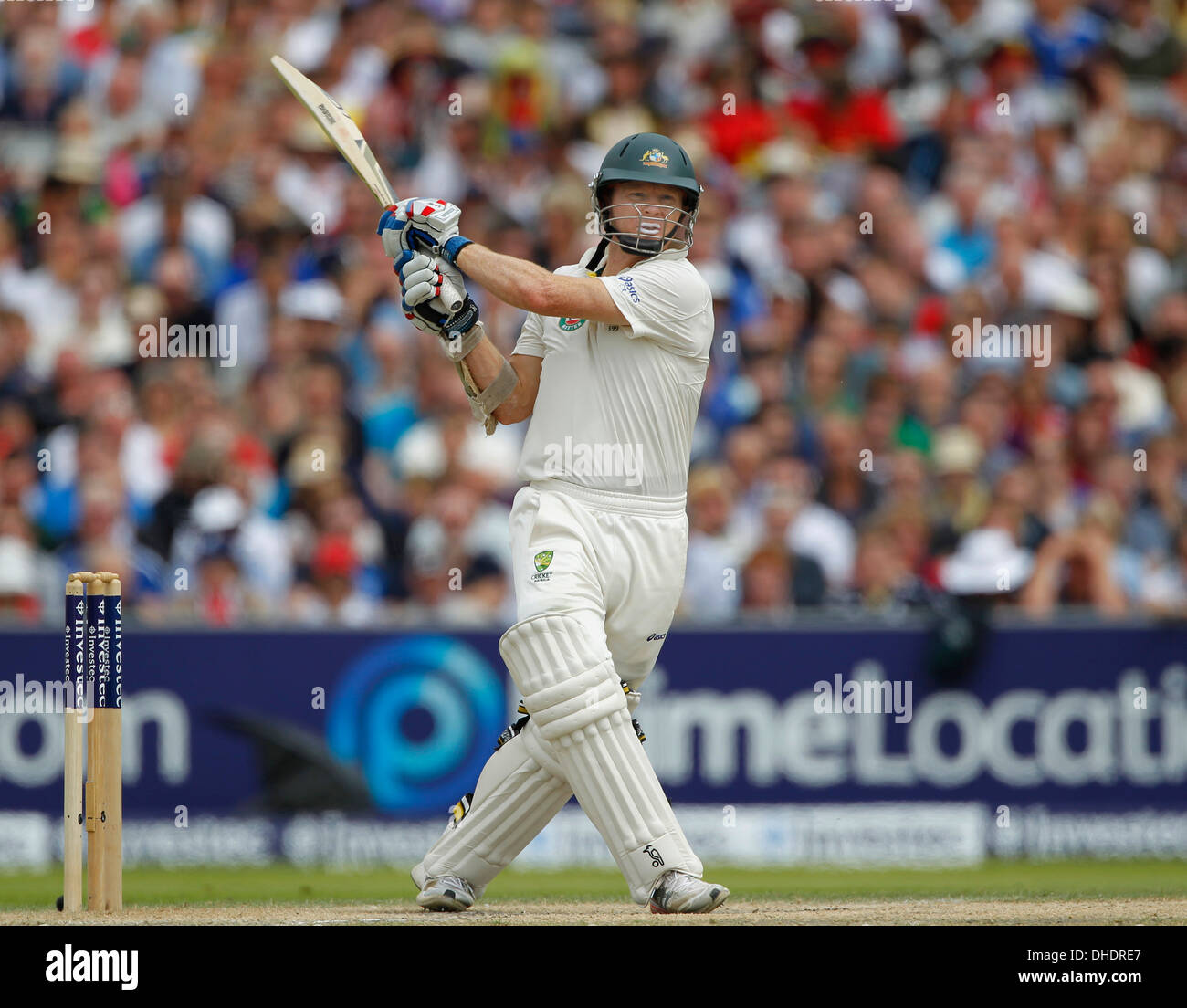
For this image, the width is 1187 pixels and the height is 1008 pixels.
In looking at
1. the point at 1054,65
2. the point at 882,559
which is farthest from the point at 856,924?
the point at 1054,65

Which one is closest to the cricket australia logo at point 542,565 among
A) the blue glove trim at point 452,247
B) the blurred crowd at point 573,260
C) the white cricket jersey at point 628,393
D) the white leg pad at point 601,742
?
the white leg pad at point 601,742

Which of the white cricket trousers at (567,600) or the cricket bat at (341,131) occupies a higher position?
the cricket bat at (341,131)

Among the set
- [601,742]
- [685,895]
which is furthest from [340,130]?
[685,895]

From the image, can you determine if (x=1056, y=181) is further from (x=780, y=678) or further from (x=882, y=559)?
(x=780, y=678)

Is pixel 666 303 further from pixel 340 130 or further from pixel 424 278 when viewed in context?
pixel 340 130

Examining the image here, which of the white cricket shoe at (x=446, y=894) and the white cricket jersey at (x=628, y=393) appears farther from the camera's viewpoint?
the white cricket shoe at (x=446, y=894)

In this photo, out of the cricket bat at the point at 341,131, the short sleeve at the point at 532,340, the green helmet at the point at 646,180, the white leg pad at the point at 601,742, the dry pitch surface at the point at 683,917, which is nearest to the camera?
the dry pitch surface at the point at 683,917

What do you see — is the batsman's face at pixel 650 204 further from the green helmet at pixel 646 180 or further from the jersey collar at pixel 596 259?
the jersey collar at pixel 596 259
